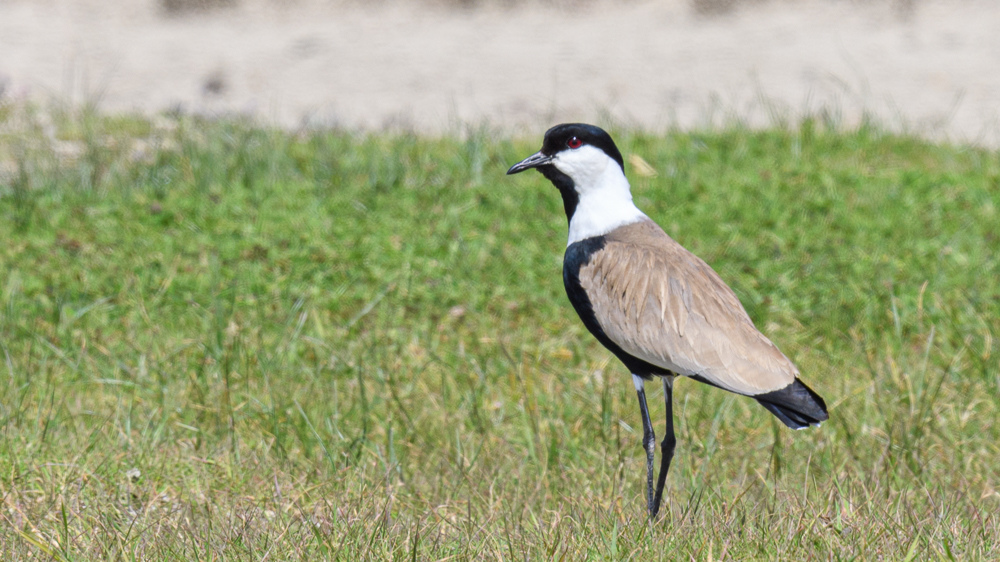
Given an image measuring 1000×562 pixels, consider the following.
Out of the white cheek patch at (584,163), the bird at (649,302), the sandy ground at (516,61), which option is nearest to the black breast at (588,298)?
the bird at (649,302)

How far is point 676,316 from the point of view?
3.73m

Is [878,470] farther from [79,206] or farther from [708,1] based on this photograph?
[708,1]

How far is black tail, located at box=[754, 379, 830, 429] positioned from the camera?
Answer: 346cm

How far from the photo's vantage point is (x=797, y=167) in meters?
7.69

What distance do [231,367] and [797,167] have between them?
4.29 metres

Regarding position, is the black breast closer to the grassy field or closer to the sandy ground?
the grassy field

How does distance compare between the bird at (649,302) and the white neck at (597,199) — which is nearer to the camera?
the bird at (649,302)

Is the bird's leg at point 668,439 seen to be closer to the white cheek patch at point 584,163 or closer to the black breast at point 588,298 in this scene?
the black breast at point 588,298

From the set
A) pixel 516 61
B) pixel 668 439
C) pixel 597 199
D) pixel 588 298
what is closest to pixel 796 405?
pixel 668 439

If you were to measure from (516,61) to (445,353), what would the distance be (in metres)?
6.40

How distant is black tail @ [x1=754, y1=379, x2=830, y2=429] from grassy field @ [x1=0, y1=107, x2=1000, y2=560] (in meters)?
0.28

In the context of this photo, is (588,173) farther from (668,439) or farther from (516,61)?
(516,61)

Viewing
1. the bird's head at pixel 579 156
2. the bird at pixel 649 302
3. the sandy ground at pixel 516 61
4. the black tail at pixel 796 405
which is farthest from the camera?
the sandy ground at pixel 516 61

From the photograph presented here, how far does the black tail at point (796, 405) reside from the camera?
346 centimetres
